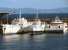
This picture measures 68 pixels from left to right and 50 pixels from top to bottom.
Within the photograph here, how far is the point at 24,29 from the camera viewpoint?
60.4 meters

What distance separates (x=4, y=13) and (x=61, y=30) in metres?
12.2

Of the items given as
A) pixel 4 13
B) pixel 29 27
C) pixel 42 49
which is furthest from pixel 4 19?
pixel 42 49

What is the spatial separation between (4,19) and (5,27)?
18489mm

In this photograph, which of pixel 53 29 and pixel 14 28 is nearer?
pixel 14 28

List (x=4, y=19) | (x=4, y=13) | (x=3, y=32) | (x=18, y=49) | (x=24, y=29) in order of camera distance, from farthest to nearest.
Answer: (x=4, y=19) → (x=4, y=13) → (x=24, y=29) → (x=3, y=32) → (x=18, y=49)

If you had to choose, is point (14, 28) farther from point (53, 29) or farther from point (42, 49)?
point (42, 49)

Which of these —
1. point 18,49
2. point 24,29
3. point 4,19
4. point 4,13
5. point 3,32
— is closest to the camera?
point 18,49

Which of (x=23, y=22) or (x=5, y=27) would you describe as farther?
(x=23, y=22)

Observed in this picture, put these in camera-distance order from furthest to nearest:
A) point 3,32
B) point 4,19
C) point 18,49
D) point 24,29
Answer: point 4,19, point 24,29, point 3,32, point 18,49

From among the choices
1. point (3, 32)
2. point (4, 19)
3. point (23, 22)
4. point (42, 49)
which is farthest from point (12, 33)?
point (42, 49)

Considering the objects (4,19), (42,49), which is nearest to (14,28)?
(4,19)

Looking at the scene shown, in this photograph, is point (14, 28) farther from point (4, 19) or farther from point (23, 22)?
point (4, 19)

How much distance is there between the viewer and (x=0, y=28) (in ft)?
194

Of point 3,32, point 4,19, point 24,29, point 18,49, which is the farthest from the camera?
point 4,19
